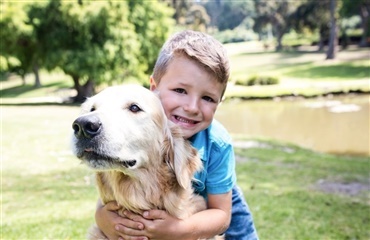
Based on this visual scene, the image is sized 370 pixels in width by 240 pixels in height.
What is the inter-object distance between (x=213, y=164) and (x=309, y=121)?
650 inches

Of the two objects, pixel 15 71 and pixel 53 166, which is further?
pixel 15 71

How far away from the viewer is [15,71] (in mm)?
25391

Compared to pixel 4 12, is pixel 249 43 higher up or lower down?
lower down

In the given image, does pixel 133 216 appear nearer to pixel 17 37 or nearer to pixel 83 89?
pixel 17 37

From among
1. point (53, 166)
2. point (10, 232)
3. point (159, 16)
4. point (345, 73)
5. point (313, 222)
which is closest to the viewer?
point (10, 232)

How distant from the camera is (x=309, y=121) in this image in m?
18.5

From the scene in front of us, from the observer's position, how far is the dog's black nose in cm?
223

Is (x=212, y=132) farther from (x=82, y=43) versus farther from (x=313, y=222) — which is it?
(x=82, y=43)

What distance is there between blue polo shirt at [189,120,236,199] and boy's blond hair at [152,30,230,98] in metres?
0.46

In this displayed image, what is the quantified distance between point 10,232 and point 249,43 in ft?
189

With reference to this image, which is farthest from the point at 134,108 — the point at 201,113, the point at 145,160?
the point at 201,113

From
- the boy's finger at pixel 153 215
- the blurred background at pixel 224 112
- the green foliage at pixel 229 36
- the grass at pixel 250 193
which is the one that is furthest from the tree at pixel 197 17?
the boy's finger at pixel 153 215

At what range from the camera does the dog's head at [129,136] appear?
7.53 ft

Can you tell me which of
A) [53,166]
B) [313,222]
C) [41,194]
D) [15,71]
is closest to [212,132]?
[313,222]
